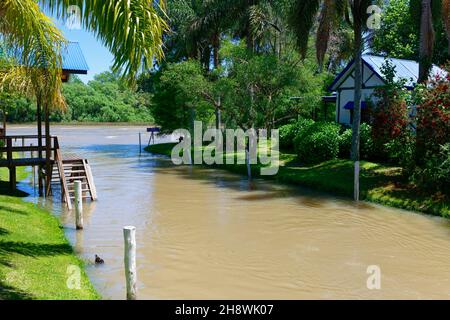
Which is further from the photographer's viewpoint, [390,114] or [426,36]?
[426,36]

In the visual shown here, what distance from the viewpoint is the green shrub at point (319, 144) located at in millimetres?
25594

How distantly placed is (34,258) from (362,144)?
1853 cm

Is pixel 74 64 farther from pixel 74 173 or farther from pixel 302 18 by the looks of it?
pixel 302 18

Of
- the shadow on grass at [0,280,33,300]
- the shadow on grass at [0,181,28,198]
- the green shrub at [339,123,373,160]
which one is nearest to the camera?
the shadow on grass at [0,280,33,300]

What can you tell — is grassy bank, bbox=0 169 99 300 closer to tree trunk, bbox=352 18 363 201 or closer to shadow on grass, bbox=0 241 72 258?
shadow on grass, bbox=0 241 72 258

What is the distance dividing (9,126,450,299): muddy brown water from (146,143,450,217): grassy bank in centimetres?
74

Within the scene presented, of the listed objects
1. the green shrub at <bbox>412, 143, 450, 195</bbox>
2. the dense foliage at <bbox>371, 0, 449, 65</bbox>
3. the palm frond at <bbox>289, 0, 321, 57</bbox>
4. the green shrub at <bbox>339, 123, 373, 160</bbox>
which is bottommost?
the green shrub at <bbox>412, 143, 450, 195</bbox>

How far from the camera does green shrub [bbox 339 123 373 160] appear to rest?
24.8 metres

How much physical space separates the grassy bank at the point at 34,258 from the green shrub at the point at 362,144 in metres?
15.7

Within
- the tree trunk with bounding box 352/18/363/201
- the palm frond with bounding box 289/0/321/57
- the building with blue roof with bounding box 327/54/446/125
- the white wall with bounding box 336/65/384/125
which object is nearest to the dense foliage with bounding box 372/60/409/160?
the tree trunk with bounding box 352/18/363/201

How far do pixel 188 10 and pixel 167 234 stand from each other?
30.8 m

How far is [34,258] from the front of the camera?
1049 centimetres

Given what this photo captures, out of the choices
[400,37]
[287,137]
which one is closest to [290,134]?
[287,137]
